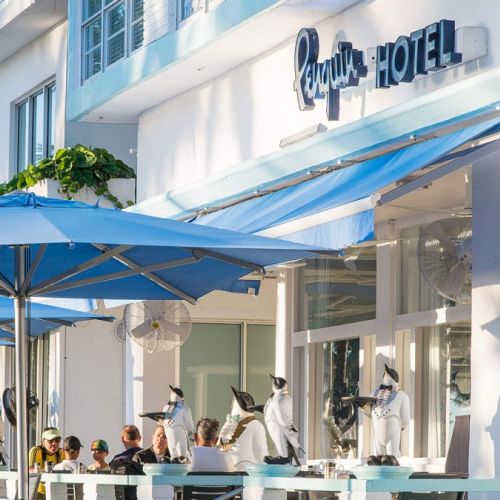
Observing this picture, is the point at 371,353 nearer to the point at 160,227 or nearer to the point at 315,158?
the point at 315,158

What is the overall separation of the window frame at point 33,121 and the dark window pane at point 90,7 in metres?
5.05

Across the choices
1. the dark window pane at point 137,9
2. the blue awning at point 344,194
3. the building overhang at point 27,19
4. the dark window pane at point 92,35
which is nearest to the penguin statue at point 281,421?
the blue awning at point 344,194

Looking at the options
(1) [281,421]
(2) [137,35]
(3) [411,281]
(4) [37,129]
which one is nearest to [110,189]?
(2) [137,35]

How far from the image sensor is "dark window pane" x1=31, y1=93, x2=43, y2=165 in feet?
85.1

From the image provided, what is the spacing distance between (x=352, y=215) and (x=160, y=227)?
1.38 metres

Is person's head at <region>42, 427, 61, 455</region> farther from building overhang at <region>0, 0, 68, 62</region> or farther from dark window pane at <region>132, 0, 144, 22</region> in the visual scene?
building overhang at <region>0, 0, 68, 62</region>

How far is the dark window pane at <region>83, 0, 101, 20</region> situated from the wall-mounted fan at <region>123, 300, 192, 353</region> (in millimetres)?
4899

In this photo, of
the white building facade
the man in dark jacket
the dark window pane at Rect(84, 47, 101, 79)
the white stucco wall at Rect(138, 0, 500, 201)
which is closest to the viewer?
the white building facade

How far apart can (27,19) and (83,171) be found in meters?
5.22

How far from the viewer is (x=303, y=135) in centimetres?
1377

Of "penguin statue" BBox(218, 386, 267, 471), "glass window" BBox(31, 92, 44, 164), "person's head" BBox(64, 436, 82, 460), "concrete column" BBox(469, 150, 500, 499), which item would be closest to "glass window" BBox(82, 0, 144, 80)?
"person's head" BBox(64, 436, 82, 460)

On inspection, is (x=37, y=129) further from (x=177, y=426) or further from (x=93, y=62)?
(x=177, y=426)

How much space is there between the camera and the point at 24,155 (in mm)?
26828

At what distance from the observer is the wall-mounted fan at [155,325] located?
1650cm
